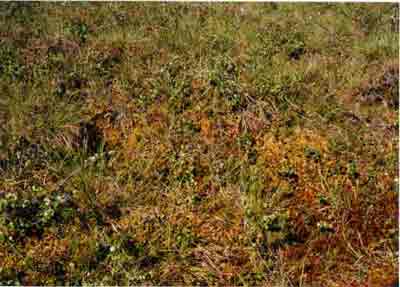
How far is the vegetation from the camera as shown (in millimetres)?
4098

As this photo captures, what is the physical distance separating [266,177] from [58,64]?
112 inches

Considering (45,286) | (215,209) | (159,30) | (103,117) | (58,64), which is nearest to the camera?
(45,286)

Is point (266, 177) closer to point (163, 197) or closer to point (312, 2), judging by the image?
point (163, 197)

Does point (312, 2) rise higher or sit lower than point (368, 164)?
higher

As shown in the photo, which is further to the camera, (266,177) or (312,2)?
(312,2)

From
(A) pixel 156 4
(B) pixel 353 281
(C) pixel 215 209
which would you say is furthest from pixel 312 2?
(B) pixel 353 281

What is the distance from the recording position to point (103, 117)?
5.40 metres

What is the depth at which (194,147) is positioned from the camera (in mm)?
5105

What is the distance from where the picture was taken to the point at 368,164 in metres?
5.00

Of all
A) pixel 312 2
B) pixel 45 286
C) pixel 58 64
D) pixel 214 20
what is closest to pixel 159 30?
pixel 214 20

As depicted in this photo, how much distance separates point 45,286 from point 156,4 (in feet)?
15.4

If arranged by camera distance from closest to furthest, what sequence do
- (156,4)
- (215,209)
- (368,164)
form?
(215,209)
(368,164)
(156,4)

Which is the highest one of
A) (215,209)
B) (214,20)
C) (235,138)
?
(214,20)

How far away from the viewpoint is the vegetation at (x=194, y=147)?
4098 millimetres
